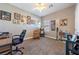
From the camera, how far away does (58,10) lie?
2.25m

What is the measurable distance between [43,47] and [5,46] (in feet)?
2.57

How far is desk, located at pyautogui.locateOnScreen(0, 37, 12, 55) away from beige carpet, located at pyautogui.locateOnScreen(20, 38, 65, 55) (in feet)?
1.01

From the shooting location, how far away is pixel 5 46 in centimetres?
221

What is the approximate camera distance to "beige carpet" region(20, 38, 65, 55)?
221cm

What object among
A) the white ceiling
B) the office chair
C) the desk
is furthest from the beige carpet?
the white ceiling

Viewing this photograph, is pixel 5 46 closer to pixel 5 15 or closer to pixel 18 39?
pixel 18 39

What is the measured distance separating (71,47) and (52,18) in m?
0.74

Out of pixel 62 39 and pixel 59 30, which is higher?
pixel 59 30

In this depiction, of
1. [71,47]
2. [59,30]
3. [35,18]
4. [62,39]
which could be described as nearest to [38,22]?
[35,18]

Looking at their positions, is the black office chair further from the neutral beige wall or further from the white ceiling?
the neutral beige wall

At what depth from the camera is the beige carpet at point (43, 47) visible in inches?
87.1

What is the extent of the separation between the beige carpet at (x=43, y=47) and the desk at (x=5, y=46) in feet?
1.01

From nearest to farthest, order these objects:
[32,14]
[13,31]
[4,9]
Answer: [4,9]
[13,31]
[32,14]
